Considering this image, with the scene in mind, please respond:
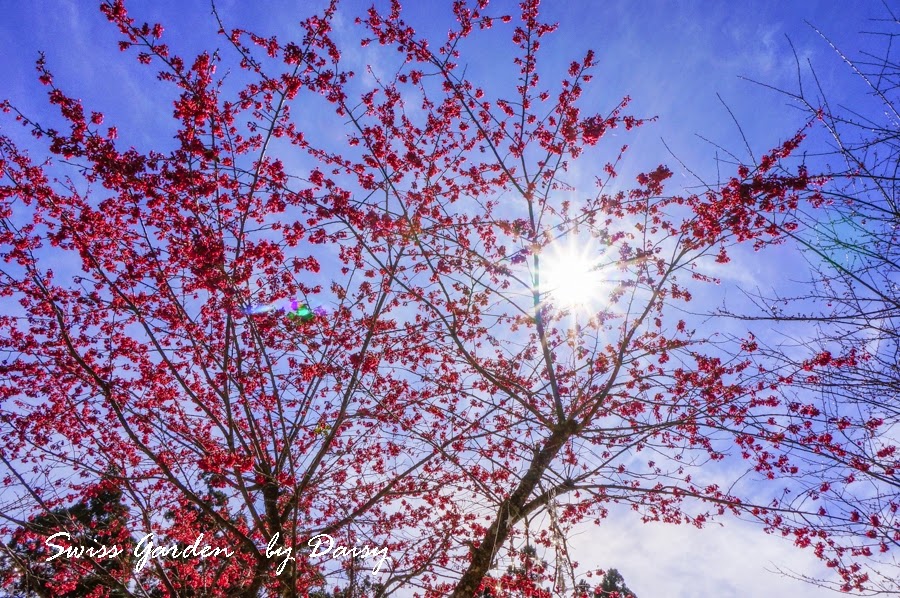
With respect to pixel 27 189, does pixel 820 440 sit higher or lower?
higher

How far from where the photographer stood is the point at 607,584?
27281 millimetres

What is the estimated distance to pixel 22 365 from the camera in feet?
26.4

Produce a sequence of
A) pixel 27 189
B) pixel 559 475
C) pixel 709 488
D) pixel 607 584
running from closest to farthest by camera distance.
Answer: pixel 559 475, pixel 27 189, pixel 709 488, pixel 607 584

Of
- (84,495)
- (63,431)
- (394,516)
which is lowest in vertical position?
(84,495)

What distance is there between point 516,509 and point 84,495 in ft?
27.7

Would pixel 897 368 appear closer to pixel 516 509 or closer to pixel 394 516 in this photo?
pixel 516 509

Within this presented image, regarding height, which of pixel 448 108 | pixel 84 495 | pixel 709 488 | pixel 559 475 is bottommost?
Answer: pixel 84 495

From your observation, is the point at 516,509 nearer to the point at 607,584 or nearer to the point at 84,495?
the point at 84,495

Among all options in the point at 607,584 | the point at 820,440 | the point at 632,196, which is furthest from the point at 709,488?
the point at 607,584

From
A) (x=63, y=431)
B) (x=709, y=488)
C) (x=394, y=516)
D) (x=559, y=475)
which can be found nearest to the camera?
(x=559, y=475)

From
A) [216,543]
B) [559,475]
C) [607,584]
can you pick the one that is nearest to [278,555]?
[559,475]

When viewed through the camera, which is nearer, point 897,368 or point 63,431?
point 897,368

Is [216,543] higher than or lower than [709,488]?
lower

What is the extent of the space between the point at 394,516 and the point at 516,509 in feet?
13.5
